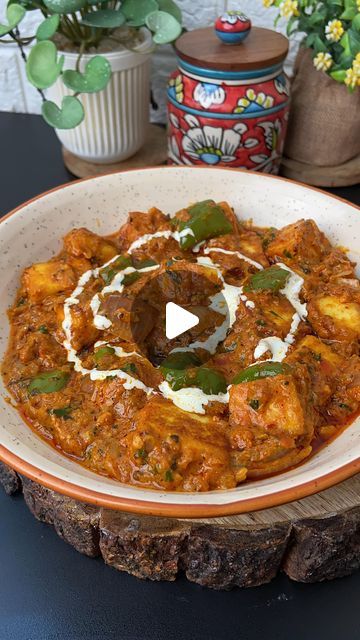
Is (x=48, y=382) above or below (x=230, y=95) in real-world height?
below

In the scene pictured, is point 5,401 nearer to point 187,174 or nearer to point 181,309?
point 181,309

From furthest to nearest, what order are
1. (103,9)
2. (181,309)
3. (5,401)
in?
(103,9), (181,309), (5,401)

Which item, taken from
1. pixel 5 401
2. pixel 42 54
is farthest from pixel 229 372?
pixel 42 54

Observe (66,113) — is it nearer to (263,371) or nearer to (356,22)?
(356,22)

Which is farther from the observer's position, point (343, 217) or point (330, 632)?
point (343, 217)

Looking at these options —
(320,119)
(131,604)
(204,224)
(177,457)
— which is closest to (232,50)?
(320,119)

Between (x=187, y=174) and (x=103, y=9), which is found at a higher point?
(x=103, y=9)
